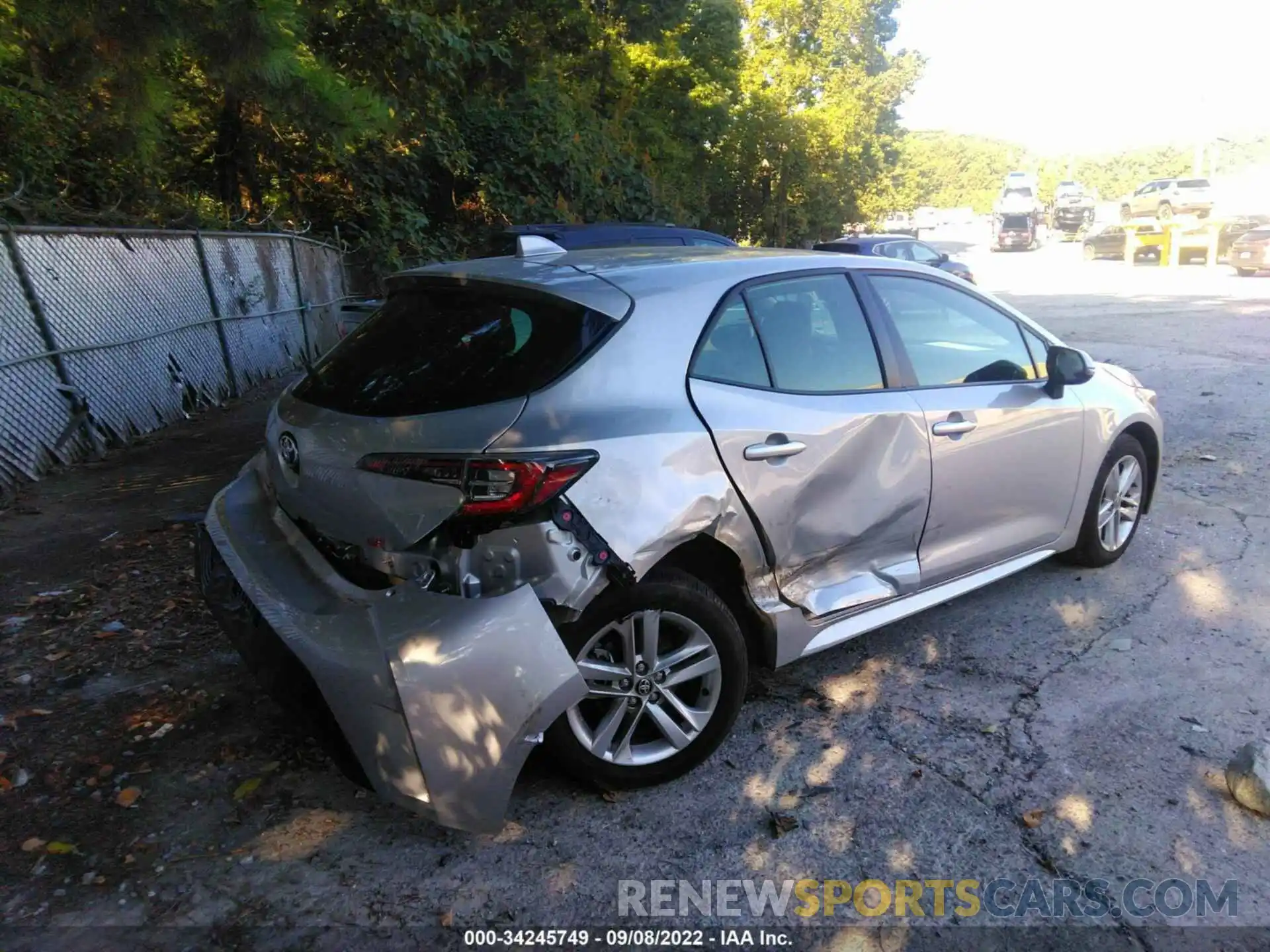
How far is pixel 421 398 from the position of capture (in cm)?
262

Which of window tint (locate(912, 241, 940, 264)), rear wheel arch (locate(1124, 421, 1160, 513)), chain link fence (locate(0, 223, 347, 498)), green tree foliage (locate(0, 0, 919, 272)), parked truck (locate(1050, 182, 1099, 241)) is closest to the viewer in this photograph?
rear wheel arch (locate(1124, 421, 1160, 513))

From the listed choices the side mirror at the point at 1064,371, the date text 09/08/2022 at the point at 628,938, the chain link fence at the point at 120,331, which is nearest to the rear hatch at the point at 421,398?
the date text 09/08/2022 at the point at 628,938

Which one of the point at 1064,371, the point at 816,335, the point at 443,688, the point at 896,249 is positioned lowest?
the point at 443,688

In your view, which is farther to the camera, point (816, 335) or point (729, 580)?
point (816, 335)

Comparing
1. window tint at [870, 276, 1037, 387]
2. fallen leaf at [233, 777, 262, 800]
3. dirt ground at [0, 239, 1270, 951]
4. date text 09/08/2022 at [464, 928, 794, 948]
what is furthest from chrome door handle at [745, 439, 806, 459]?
fallen leaf at [233, 777, 262, 800]

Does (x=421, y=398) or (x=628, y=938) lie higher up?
(x=421, y=398)

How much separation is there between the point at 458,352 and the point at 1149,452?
4.02 meters

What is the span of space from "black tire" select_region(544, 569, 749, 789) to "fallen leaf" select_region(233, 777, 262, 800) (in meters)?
1.04

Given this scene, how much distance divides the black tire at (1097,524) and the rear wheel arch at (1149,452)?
0.04 metres

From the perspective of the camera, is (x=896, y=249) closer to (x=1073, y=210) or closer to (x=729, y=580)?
(x=729, y=580)

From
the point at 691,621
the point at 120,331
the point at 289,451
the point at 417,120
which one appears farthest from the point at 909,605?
the point at 417,120

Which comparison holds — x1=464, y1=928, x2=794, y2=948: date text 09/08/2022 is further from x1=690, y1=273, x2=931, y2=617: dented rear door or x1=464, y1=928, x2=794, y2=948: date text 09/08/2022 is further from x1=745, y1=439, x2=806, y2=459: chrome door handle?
x1=745, y1=439, x2=806, y2=459: chrome door handle

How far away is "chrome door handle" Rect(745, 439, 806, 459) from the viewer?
9.43ft

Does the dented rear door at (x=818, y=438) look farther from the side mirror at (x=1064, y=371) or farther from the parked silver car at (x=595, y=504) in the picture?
the side mirror at (x=1064, y=371)
